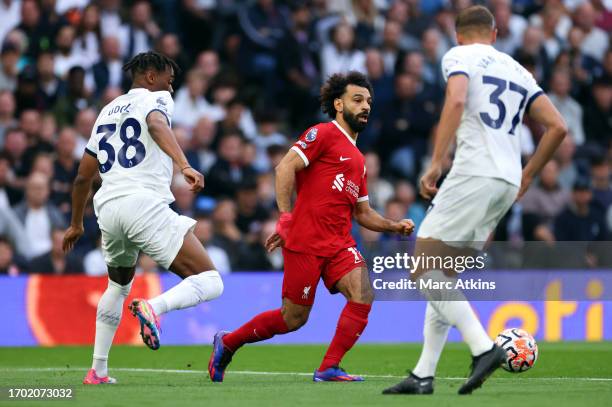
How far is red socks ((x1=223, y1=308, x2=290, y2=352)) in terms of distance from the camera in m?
9.48

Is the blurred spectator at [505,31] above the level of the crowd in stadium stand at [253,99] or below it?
above

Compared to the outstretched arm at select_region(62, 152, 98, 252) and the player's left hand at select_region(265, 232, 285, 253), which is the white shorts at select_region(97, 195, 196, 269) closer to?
the outstretched arm at select_region(62, 152, 98, 252)

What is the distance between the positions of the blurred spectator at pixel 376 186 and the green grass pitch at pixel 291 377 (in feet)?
9.57

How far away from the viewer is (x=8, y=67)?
16.8 m

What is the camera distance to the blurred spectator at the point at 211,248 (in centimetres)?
1595

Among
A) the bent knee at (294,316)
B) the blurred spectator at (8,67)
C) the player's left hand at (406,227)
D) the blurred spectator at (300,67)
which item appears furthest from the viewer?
the blurred spectator at (300,67)

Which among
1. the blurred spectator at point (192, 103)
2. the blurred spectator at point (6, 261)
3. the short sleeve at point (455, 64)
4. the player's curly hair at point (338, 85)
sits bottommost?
the blurred spectator at point (6, 261)

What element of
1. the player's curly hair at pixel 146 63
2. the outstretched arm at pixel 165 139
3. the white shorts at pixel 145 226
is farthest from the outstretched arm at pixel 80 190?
the player's curly hair at pixel 146 63

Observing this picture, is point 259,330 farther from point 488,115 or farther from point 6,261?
point 6,261

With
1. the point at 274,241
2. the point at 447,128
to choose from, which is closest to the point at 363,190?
the point at 274,241

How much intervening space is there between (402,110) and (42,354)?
7.37 meters

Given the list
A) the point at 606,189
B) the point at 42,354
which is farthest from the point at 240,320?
the point at 606,189

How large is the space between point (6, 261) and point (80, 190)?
6.44 metres

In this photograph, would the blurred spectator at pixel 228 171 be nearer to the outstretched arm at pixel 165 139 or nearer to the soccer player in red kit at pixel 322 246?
the soccer player in red kit at pixel 322 246
